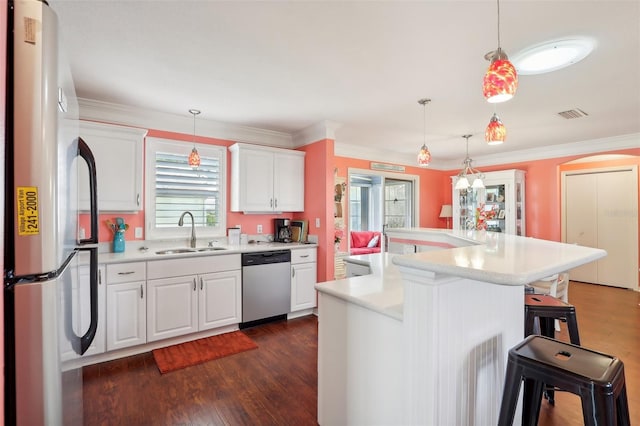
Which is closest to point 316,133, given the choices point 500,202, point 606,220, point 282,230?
point 282,230

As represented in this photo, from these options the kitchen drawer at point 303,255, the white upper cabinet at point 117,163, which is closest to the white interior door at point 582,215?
the kitchen drawer at point 303,255

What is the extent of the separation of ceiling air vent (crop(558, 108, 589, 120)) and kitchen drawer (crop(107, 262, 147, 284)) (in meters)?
4.80

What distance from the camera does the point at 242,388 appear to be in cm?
229

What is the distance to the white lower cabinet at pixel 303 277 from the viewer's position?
12.3ft

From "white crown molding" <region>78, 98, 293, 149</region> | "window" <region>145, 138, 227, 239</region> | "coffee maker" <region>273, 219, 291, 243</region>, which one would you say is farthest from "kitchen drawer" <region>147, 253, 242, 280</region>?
"white crown molding" <region>78, 98, 293, 149</region>

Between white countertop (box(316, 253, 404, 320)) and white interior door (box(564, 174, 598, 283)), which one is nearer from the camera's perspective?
white countertop (box(316, 253, 404, 320))

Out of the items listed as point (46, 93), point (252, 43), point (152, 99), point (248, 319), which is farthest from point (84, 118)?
point (46, 93)

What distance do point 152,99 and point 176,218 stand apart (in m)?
1.34

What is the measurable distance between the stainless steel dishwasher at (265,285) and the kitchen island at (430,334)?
180cm

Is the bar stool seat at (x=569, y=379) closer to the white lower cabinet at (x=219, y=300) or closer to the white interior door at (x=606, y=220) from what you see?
the white lower cabinet at (x=219, y=300)

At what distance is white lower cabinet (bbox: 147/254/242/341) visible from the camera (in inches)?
114

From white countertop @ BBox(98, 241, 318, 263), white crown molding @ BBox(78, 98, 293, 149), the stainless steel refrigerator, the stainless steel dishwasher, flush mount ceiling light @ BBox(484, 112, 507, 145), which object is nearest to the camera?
the stainless steel refrigerator

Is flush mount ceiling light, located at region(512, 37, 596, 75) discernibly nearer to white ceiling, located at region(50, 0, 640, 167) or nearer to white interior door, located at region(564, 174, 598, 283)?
white ceiling, located at region(50, 0, 640, 167)

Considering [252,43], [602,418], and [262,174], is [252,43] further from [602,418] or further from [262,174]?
[602,418]
